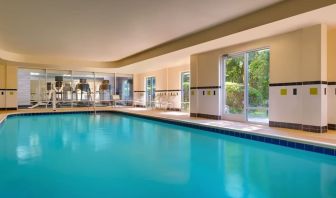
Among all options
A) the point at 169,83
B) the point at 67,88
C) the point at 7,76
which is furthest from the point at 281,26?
the point at 7,76

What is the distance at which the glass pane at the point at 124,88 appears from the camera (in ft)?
46.1

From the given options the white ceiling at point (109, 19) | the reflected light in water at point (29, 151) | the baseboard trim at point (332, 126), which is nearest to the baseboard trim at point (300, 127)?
the baseboard trim at point (332, 126)

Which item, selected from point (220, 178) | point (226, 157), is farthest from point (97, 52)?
point (220, 178)

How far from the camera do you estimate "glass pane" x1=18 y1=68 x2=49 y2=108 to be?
448 inches

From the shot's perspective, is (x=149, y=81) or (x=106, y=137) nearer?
(x=106, y=137)

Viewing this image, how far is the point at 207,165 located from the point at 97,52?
24.2 ft

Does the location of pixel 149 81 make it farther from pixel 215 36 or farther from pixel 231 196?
pixel 231 196

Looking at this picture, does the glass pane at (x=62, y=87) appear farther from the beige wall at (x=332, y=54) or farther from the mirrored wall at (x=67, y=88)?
the beige wall at (x=332, y=54)

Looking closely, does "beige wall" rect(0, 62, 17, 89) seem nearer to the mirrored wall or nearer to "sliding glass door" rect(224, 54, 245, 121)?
the mirrored wall

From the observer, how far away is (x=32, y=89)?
460 inches

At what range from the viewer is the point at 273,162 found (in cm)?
328

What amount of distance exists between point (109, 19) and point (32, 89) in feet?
28.5

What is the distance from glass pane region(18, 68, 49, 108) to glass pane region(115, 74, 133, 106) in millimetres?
3899

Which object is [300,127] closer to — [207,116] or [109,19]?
[207,116]
